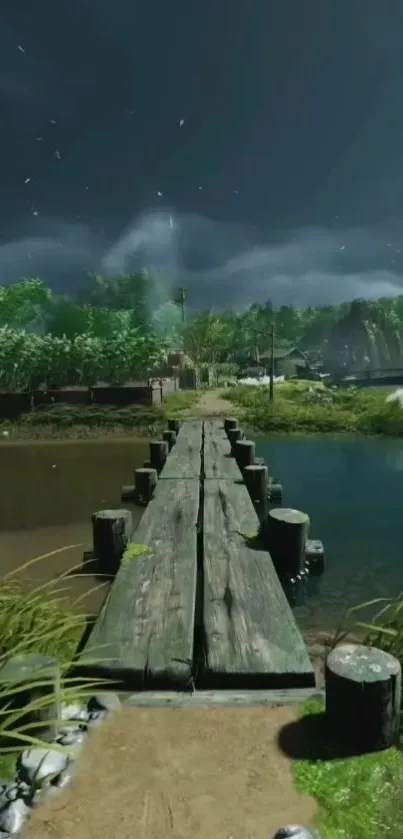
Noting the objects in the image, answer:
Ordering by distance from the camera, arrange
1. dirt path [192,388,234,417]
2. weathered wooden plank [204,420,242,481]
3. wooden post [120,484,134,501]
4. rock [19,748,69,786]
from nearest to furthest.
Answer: rock [19,748,69,786], weathered wooden plank [204,420,242,481], wooden post [120,484,134,501], dirt path [192,388,234,417]

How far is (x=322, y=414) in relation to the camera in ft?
95.1

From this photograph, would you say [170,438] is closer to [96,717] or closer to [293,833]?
[96,717]

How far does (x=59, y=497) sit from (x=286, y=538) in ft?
28.5

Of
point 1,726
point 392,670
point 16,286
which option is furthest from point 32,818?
point 16,286

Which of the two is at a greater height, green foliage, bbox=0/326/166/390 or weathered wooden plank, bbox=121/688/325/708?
green foliage, bbox=0/326/166/390

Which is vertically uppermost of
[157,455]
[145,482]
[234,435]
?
[234,435]

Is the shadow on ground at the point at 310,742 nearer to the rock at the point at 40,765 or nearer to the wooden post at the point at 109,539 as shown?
the rock at the point at 40,765

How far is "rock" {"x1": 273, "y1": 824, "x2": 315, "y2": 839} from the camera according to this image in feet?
8.06

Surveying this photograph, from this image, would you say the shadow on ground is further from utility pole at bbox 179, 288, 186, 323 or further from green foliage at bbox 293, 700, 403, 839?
utility pole at bbox 179, 288, 186, 323

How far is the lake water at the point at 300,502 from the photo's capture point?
8.63 m

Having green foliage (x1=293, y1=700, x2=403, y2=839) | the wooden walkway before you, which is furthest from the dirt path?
green foliage (x1=293, y1=700, x2=403, y2=839)

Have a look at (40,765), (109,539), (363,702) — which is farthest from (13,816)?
(109,539)

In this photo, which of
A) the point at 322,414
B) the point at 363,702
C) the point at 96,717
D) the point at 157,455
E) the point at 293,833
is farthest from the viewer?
the point at 322,414

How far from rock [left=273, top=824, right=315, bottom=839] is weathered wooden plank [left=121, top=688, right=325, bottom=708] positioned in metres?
1.13
